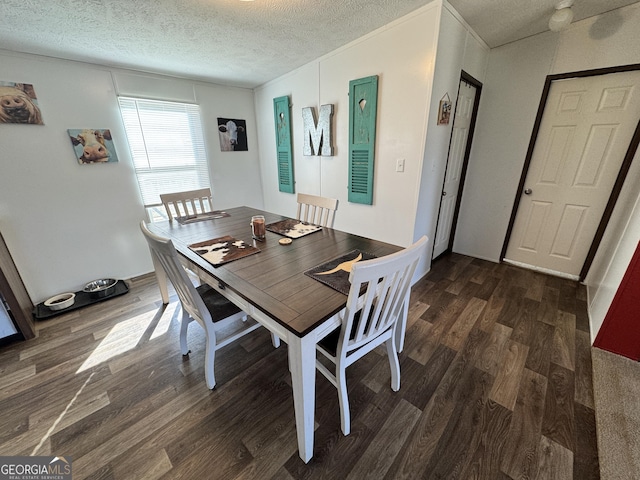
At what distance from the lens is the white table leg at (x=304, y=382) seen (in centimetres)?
90

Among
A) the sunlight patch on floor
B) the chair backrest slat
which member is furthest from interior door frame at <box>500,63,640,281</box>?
the sunlight patch on floor

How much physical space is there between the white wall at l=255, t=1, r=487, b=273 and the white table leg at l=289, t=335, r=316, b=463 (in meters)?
1.63

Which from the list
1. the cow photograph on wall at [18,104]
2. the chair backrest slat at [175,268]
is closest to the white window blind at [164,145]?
the cow photograph on wall at [18,104]

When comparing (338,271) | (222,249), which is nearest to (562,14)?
(338,271)

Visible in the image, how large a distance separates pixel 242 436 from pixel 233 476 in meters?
0.16

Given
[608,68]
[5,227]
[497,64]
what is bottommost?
[5,227]

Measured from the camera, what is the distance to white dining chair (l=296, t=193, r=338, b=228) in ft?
6.51

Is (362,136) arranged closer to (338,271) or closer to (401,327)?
(338,271)

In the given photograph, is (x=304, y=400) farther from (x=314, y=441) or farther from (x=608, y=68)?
(x=608, y=68)

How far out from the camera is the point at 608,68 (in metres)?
1.97

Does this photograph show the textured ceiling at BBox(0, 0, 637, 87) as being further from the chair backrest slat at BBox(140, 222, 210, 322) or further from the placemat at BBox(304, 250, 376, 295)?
the placemat at BBox(304, 250, 376, 295)

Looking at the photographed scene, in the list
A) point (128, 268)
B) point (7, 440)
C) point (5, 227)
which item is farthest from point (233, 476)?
point (5, 227)

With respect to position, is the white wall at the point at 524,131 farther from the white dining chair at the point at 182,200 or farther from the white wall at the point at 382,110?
the white dining chair at the point at 182,200

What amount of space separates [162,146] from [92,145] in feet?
2.04
